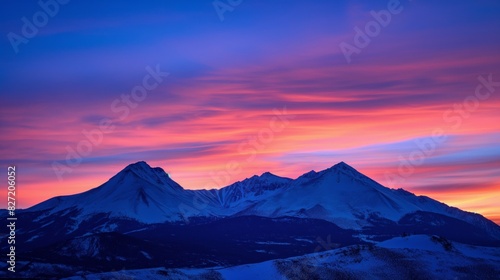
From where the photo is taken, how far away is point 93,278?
190 m

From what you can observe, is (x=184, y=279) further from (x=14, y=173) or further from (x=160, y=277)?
(x=14, y=173)

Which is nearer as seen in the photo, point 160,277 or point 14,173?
point 14,173

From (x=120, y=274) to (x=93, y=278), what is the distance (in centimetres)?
848

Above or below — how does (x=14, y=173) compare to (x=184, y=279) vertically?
above

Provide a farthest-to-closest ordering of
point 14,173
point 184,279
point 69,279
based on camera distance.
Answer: point 184,279 < point 69,279 < point 14,173

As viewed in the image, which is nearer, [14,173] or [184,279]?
[14,173]

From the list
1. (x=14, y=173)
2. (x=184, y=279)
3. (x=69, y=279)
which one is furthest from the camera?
(x=184, y=279)

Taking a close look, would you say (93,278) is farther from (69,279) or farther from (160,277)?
(160,277)

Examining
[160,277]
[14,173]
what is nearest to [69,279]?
[160,277]

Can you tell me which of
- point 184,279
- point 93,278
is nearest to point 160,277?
point 184,279

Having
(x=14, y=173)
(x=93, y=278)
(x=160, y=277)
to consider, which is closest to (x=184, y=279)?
(x=160, y=277)

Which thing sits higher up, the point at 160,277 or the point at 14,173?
the point at 14,173

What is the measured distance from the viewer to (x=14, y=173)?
424 ft

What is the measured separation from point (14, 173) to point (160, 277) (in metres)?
78.6
